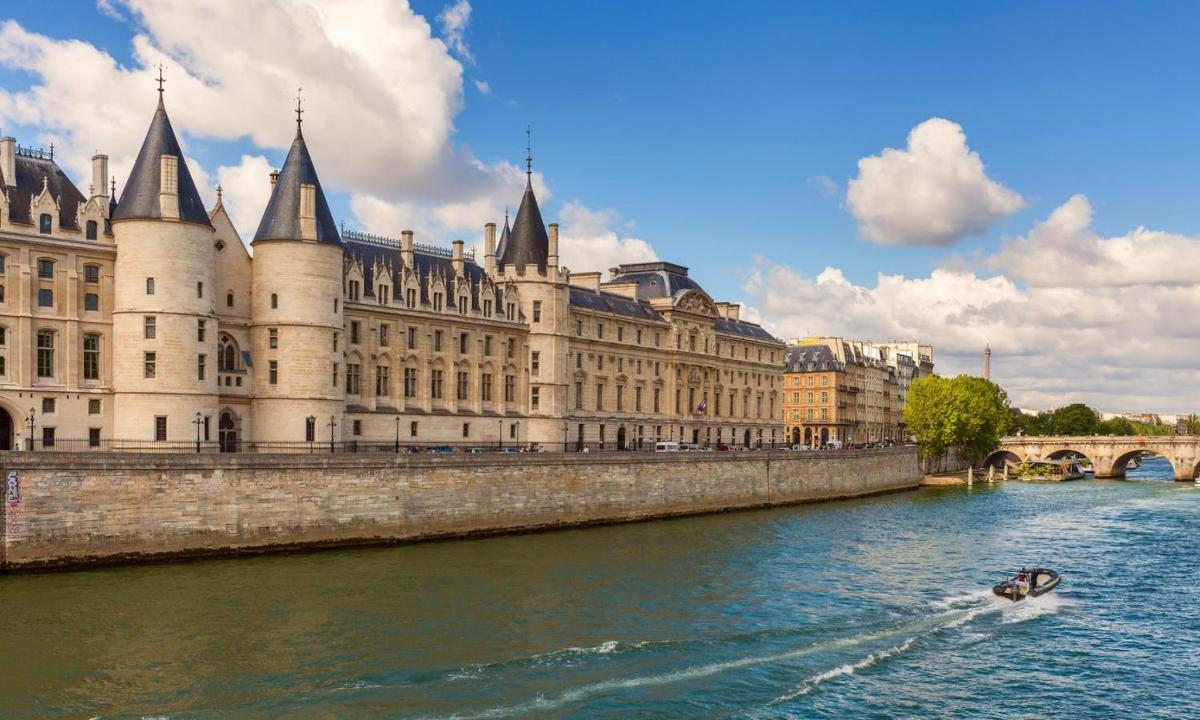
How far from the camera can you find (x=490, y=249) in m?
82.1

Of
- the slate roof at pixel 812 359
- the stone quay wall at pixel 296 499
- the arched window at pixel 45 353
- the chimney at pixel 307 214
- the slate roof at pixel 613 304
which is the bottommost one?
the stone quay wall at pixel 296 499

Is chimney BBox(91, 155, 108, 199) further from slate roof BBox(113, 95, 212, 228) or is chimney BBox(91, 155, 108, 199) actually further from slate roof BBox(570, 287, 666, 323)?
slate roof BBox(570, 287, 666, 323)

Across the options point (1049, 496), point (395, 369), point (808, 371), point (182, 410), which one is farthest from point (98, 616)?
point (808, 371)

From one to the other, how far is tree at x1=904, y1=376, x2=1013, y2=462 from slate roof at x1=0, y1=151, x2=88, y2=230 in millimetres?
91385

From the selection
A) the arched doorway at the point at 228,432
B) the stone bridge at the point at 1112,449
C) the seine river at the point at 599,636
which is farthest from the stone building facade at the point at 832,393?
the arched doorway at the point at 228,432

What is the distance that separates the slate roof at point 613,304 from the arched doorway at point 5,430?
42.9 metres

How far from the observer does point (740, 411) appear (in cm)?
10788

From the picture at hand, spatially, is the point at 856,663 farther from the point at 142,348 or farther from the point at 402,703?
the point at 142,348

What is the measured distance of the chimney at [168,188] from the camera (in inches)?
2066

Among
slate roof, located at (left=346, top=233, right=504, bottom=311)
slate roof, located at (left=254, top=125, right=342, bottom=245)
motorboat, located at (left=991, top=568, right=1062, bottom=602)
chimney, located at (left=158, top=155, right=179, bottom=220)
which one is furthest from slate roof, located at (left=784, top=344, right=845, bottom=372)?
chimney, located at (left=158, top=155, right=179, bottom=220)

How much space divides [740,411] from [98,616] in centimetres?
7868

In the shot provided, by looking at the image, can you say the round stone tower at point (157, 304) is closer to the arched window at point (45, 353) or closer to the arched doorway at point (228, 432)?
the arched window at point (45, 353)

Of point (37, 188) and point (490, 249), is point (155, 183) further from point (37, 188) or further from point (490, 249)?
point (490, 249)

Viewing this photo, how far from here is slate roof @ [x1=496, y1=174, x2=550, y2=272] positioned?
7950 centimetres
